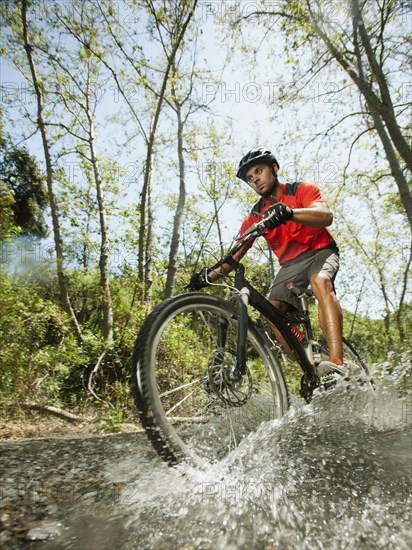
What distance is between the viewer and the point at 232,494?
139 cm

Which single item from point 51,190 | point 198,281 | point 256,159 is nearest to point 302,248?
point 256,159

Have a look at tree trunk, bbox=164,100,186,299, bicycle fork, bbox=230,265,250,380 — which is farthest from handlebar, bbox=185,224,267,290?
tree trunk, bbox=164,100,186,299

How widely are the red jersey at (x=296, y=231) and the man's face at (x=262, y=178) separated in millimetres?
105

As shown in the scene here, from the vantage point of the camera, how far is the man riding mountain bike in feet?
8.88

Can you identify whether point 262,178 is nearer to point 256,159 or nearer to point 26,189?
point 256,159

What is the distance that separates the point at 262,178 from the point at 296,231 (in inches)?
25.5

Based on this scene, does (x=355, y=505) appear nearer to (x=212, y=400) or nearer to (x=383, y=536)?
(x=383, y=536)

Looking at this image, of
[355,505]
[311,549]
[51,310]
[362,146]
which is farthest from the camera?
[362,146]

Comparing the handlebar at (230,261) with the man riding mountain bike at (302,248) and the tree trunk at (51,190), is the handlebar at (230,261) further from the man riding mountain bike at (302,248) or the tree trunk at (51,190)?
the tree trunk at (51,190)

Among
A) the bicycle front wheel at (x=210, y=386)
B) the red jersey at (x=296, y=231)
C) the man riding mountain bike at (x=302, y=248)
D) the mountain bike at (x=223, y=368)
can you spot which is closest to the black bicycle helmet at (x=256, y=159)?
the man riding mountain bike at (x=302, y=248)

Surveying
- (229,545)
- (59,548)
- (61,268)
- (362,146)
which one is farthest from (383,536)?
(362,146)

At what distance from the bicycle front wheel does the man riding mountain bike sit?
0.43m

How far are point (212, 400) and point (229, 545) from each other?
3.71ft

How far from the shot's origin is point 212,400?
2172mm
